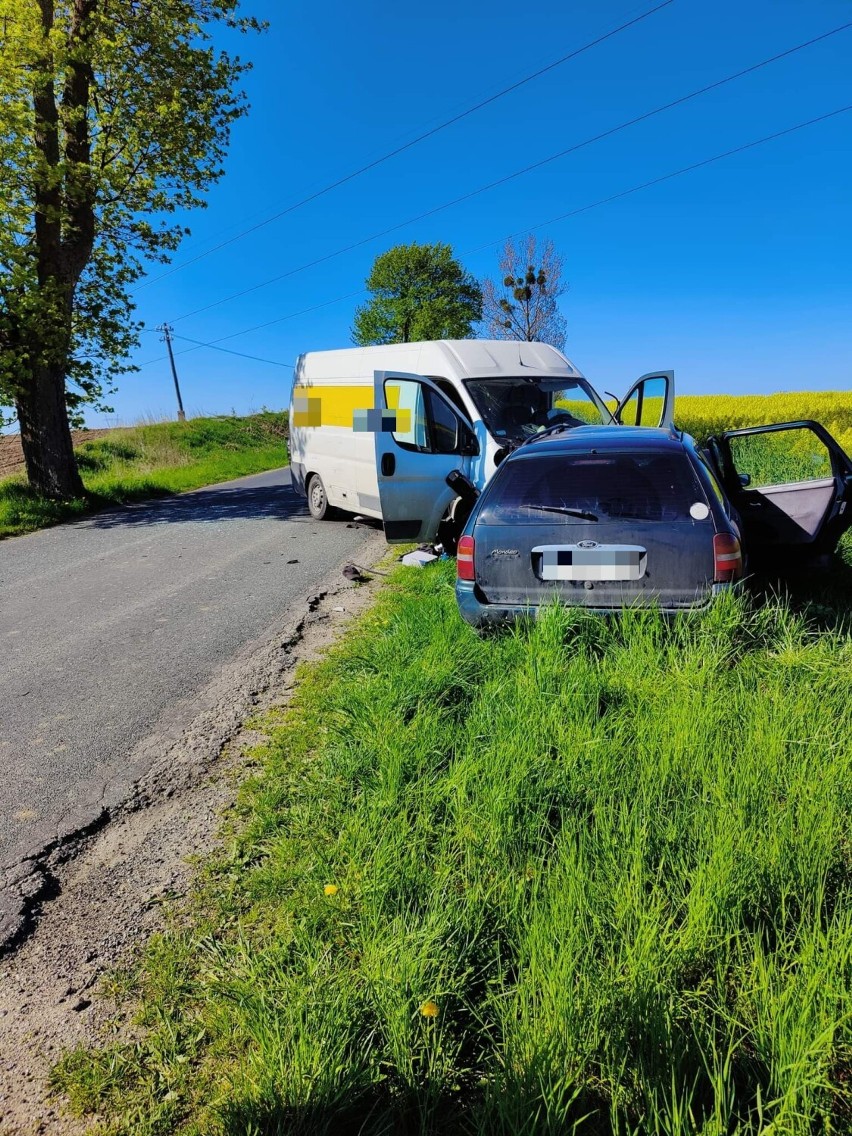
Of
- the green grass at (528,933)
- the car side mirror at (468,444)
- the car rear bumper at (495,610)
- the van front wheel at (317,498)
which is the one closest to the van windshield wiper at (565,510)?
the car rear bumper at (495,610)

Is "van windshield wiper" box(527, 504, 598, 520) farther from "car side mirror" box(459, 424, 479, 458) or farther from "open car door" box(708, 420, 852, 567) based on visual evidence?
"car side mirror" box(459, 424, 479, 458)

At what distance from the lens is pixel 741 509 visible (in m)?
5.61

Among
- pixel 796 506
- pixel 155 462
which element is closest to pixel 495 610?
pixel 796 506

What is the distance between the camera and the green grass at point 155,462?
1259cm

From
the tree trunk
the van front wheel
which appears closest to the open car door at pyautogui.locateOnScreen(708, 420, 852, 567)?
the van front wheel

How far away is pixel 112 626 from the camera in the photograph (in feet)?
19.8

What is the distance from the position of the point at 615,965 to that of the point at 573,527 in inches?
103

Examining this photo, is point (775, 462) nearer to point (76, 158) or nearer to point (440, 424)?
point (440, 424)

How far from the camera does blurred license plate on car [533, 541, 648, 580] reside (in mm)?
3953

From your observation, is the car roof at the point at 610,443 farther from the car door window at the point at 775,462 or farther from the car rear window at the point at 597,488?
the car door window at the point at 775,462

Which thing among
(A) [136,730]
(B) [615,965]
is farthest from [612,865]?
(A) [136,730]

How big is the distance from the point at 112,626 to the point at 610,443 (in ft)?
15.0

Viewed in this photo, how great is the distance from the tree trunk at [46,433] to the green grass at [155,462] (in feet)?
1.25

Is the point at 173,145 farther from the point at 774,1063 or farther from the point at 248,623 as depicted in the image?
the point at 774,1063
